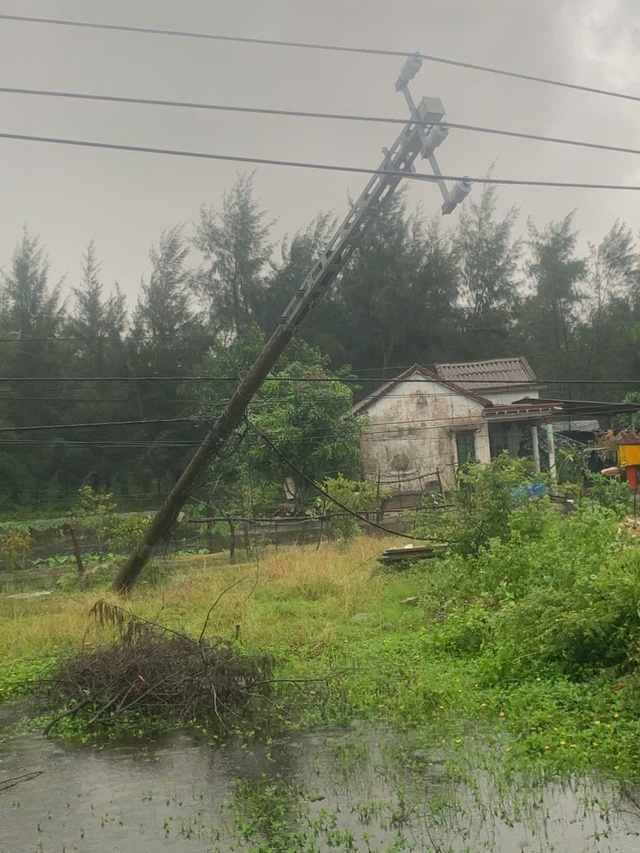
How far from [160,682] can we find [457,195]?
5929mm

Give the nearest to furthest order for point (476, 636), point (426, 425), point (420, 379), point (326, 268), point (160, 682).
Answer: point (160, 682) → point (476, 636) → point (326, 268) → point (420, 379) → point (426, 425)

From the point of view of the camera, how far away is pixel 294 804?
609cm

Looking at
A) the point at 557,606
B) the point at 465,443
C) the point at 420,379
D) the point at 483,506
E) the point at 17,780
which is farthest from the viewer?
the point at 465,443

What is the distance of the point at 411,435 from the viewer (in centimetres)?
3122

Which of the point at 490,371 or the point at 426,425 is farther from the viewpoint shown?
the point at 490,371

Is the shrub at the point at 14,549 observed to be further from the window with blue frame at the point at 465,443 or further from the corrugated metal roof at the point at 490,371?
the corrugated metal roof at the point at 490,371

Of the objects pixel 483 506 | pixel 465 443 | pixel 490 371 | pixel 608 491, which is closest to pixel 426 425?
pixel 465 443

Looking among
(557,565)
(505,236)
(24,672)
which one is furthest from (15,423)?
(557,565)

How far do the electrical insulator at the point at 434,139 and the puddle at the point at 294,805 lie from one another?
6300 millimetres

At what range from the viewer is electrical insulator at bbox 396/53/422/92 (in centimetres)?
Result: 938

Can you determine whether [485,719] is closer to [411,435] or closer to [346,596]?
[346,596]

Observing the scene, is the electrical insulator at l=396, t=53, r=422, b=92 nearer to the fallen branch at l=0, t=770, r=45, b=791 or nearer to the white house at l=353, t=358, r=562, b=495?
the fallen branch at l=0, t=770, r=45, b=791

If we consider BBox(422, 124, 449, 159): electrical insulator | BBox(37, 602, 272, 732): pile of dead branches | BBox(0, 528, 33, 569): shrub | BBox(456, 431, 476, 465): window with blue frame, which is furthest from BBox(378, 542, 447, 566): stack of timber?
BBox(456, 431, 476, 465): window with blue frame

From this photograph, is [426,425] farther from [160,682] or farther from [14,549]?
[160,682]
